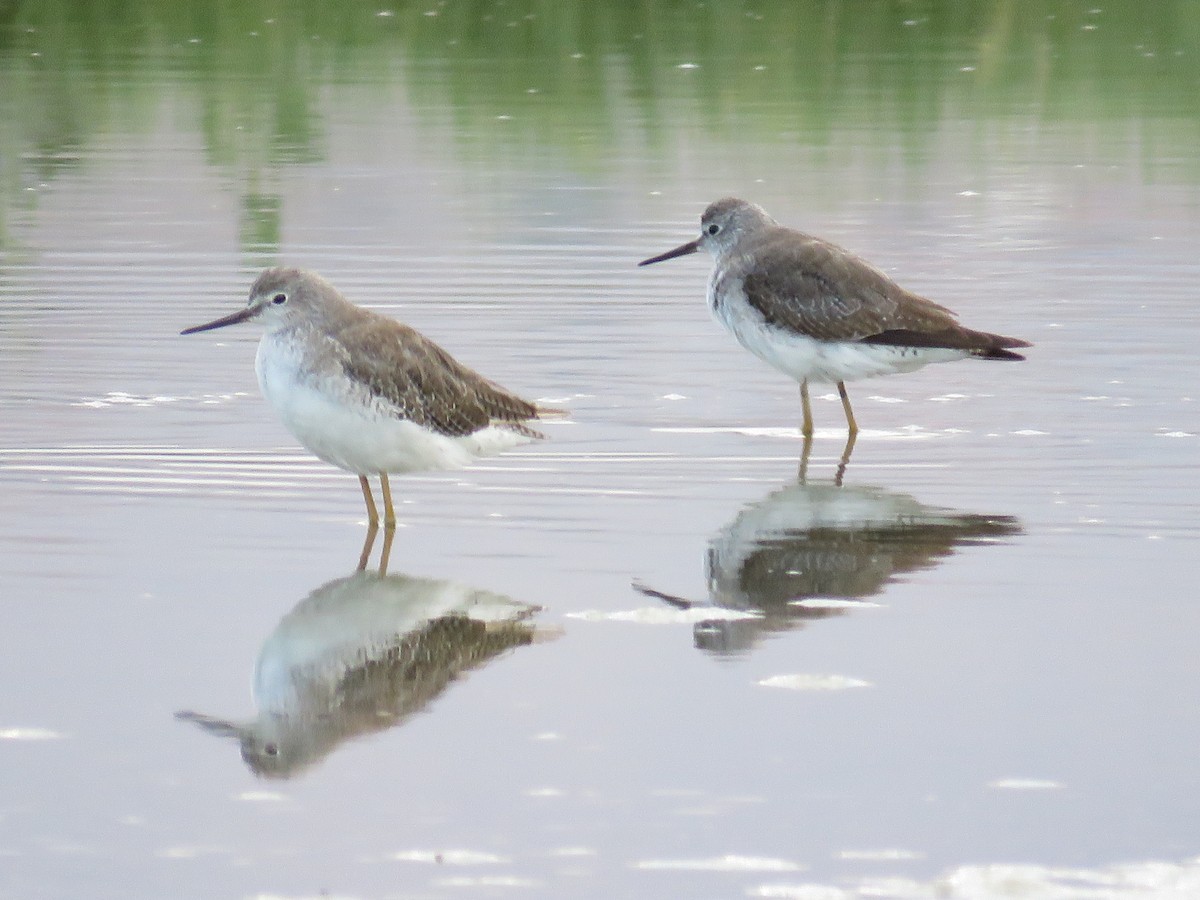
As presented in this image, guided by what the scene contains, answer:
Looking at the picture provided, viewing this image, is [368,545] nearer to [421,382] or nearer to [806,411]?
[421,382]

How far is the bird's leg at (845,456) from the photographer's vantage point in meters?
9.79

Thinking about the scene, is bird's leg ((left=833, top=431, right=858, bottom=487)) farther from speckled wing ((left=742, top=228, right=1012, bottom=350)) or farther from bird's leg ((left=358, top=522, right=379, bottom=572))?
bird's leg ((left=358, top=522, right=379, bottom=572))

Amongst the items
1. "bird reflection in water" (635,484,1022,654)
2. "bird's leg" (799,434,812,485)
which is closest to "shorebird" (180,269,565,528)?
"bird reflection in water" (635,484,1022,654)

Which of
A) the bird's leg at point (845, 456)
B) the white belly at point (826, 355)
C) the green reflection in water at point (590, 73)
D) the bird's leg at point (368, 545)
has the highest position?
the bird's leg at point (368, 545)

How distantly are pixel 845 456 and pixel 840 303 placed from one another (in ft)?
3.41

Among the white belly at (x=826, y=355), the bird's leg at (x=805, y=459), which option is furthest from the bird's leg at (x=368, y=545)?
the white belly at (x=826, y=355)

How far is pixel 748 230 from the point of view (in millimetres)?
11867

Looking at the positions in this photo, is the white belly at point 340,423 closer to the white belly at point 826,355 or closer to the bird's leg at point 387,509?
the bird's leg at point 387,509

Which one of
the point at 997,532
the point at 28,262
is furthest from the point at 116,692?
the point at 28,262

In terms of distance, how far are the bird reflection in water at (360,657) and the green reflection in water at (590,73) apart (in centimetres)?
988

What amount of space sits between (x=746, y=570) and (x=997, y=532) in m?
1.14

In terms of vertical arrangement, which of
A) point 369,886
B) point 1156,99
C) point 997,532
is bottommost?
point 1156,99

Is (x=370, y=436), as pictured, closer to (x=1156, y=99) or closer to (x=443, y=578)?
(x=443, y=578)

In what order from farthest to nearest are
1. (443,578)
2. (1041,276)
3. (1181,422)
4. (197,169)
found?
(197,169), (1041,276), (1181,422), (443,578)
